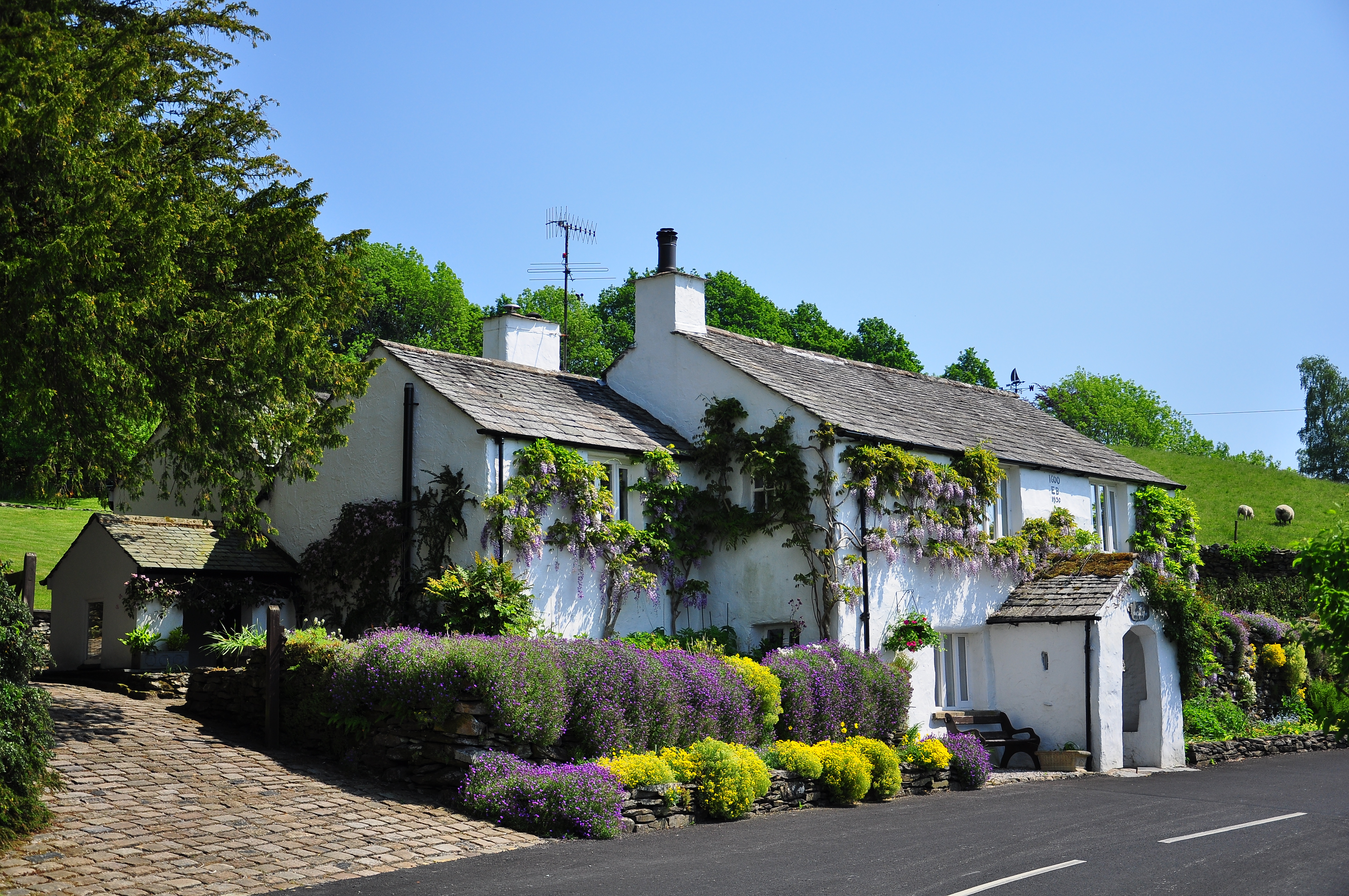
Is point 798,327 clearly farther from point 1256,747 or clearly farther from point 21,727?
point 21,727

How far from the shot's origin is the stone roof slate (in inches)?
814

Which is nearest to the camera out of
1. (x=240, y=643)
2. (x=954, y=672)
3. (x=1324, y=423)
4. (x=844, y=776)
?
(x=844, y=776)

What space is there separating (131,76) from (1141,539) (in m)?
23.4

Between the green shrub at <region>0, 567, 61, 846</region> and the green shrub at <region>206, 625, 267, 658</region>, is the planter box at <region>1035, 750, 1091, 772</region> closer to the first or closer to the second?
the green shrub at <region>206, 625, 267, 658</region>

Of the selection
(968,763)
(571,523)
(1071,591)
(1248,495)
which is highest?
(1248,495)

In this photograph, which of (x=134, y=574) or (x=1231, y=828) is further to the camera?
(x=134, y=574)

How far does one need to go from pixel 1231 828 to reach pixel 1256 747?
11.2 metres

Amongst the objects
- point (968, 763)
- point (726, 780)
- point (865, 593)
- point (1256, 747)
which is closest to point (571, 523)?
point (865, 593)

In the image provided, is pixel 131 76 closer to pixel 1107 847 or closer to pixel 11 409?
pixel 11 409

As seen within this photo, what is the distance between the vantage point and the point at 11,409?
15.2 meters

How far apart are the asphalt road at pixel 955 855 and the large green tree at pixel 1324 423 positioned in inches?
2673

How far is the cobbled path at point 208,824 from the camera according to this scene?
10.0 metres

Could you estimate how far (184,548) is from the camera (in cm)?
2133

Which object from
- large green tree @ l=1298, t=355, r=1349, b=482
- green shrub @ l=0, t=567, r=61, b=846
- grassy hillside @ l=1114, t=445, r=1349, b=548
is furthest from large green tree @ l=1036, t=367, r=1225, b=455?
green shrub @ l=0, t=567, r=61, b=846
